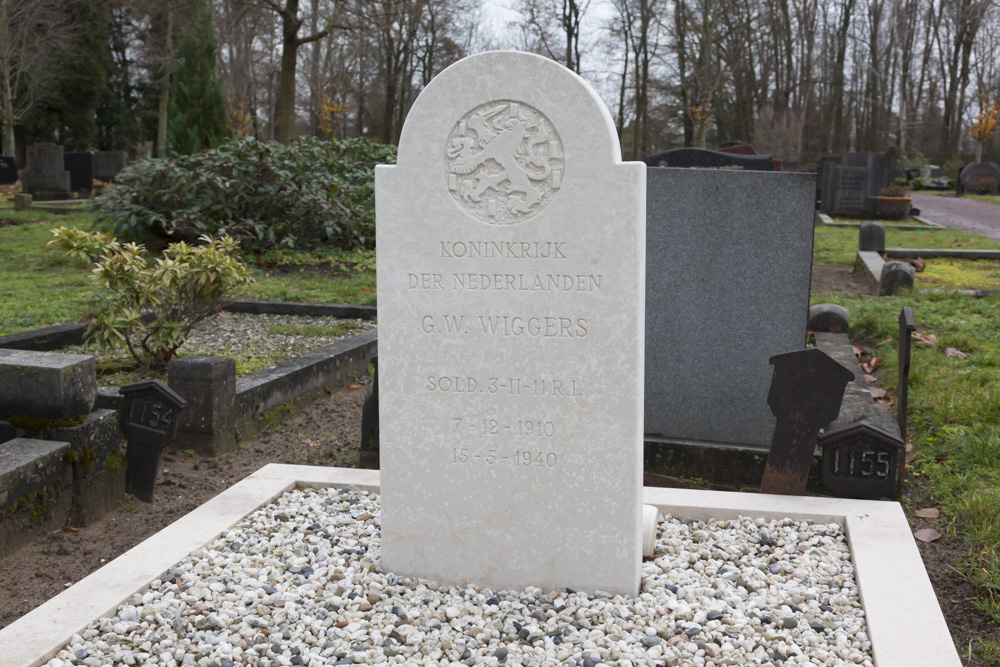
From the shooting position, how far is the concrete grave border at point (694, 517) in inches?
108

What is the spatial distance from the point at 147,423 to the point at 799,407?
10.0 feet

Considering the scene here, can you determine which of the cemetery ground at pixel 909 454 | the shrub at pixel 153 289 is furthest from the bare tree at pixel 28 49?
the shrub at pixel 153 289

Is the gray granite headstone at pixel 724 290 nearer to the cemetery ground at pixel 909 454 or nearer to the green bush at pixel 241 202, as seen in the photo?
the cemetery ground at pixel 909 454

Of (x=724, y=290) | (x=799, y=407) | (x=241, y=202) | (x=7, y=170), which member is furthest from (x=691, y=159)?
(x=7, y=170)

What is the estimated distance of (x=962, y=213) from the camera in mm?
22594

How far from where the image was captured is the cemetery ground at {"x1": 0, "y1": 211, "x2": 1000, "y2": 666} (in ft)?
11.5

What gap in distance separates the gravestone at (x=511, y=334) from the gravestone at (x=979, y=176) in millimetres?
31661

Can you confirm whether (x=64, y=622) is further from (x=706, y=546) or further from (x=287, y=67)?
(x=287, y=67)

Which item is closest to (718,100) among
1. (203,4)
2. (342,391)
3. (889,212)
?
(889,212)

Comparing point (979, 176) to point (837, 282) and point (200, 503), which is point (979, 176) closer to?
point (837, 282)

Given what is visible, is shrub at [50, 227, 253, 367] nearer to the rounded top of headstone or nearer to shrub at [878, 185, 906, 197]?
the rounded top of headstone

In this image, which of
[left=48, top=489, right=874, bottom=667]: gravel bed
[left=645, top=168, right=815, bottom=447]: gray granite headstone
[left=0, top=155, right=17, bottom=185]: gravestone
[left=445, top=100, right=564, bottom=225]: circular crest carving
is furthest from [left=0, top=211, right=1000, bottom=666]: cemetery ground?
[left=0, top=155, right=17, bottom=185]: gravestone

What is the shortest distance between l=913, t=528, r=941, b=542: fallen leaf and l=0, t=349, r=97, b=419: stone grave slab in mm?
3870

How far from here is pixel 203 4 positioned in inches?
772
